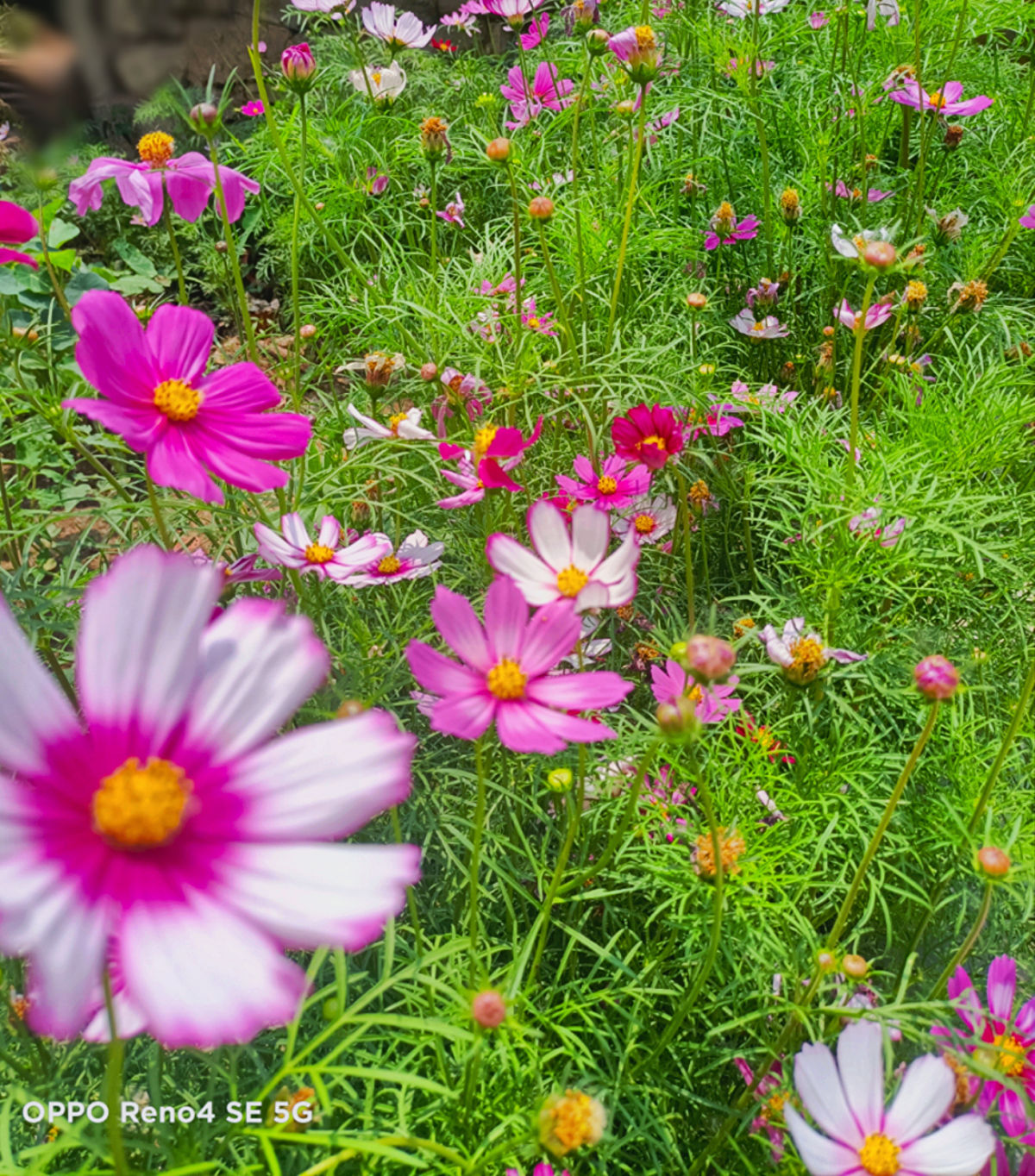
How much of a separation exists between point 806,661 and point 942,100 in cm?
97

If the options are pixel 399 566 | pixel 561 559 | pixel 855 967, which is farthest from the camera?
pixel 399 566

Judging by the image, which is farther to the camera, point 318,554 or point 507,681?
point 318,554

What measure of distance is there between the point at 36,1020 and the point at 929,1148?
0.45 meters

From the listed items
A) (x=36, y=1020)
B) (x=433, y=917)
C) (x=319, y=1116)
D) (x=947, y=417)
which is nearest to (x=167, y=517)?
(x=433, y=917)

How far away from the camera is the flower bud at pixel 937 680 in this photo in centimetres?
44

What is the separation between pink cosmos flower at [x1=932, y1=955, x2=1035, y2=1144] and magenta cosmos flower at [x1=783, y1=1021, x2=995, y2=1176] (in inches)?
2.2

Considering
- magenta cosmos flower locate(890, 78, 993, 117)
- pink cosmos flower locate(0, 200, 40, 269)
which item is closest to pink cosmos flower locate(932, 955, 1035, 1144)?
pink cosmos flower locate(0, 200, 40, 269)

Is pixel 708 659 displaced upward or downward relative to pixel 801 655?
upward

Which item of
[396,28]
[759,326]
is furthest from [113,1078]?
[396,28]

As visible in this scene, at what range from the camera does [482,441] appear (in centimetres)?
78

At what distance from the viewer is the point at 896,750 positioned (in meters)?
0.83

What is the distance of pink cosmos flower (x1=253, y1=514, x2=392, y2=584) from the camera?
0.60 metres

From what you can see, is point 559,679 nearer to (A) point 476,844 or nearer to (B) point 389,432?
(A) point 476,844

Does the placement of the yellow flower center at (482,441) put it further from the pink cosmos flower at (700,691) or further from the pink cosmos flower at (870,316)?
the pink cosmos flower at (870,316)
